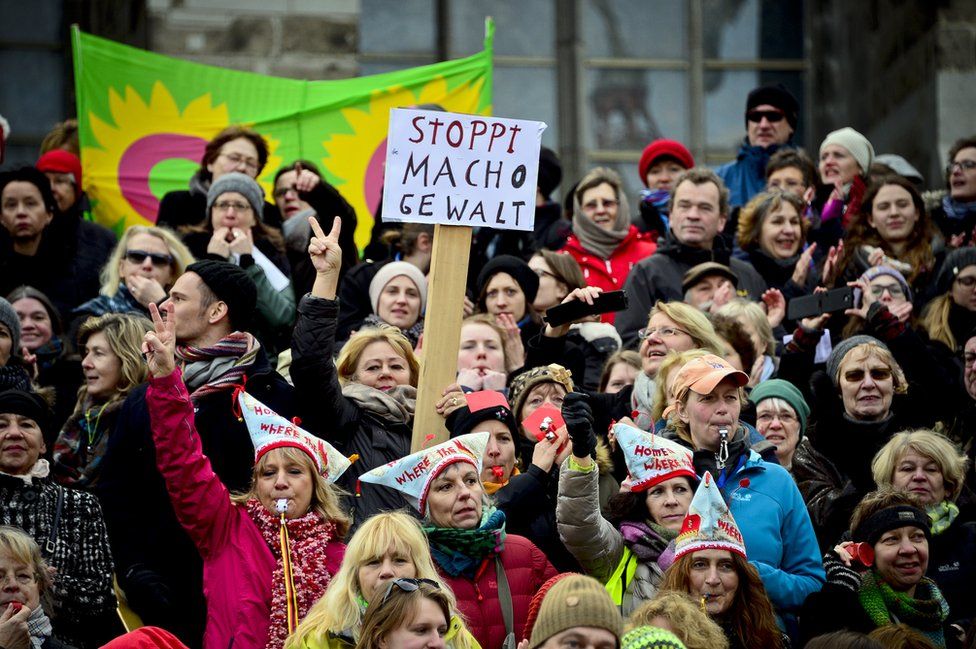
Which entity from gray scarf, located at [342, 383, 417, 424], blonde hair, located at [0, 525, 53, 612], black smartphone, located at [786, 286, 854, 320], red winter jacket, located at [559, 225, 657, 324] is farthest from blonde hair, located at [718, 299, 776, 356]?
blonde hair, located at [0, 525, 53, 612]

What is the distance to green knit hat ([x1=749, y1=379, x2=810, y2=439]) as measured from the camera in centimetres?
905

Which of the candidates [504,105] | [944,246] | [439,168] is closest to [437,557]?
[439,168]

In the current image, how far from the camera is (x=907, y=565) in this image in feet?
25.8

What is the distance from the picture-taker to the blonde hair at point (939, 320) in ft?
34.3

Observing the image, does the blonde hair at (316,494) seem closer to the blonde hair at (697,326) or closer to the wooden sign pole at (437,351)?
the wooden sign pole at (437,351)

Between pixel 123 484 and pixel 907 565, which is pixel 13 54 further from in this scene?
pixel 907 565

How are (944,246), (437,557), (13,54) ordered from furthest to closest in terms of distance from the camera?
(13,54) < (944,246) < (437,557)

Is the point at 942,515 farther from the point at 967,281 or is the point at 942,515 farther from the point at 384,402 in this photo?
the point at 384,402

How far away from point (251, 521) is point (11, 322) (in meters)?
2.25

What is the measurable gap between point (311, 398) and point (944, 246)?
5.18m

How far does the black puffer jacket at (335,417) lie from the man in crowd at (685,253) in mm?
2263

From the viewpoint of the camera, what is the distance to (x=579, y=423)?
287 inches

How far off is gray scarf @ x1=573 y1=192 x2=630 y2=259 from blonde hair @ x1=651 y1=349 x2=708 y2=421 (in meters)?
2.85

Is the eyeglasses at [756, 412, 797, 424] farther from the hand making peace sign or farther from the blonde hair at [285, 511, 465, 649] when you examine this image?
the hand making peace sign
